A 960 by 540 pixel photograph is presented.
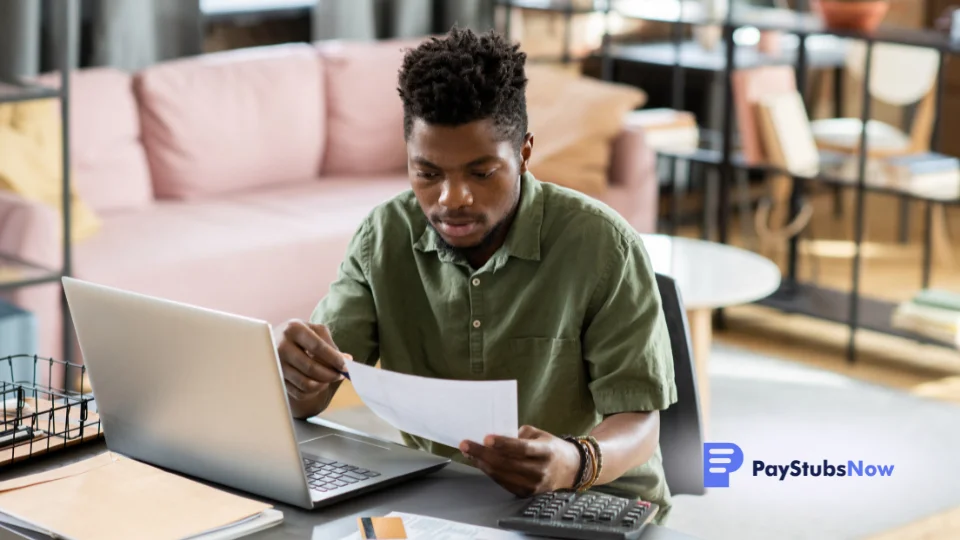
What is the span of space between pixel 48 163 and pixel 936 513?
2.37 meters

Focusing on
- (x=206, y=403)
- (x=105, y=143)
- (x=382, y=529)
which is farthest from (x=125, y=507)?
(x=105, y=143)

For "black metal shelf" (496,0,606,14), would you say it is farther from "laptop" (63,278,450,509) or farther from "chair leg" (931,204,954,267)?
"laptop" (63,278,450,509)

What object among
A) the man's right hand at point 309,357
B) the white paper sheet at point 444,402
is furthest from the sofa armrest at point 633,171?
the white paper sheet at point 444,402

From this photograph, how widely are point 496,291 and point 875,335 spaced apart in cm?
292

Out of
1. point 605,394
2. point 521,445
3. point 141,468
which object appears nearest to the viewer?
point 521,445

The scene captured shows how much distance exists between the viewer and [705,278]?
3.34 meters

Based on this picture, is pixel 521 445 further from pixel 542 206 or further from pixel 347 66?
pixel 347 66

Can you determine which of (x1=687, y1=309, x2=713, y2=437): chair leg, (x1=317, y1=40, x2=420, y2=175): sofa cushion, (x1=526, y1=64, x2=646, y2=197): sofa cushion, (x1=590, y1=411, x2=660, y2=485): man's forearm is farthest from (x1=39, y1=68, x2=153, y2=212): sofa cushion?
(x1=590, y1=411, x2=660, y2=485): man's forearm

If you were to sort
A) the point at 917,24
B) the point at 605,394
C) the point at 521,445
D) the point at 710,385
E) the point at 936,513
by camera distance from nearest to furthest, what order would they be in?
the point at 521,445 < the point at 605,394 < the point at 936,513 < the point at 710,385 < the point at 917,24

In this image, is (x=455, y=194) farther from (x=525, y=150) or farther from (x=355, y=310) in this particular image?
(x=355, y=310)

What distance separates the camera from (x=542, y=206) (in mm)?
1720

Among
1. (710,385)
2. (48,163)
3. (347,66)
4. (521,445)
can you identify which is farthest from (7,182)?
(521,445)

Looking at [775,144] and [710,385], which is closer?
[710,385]

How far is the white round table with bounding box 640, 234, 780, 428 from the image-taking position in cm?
320
